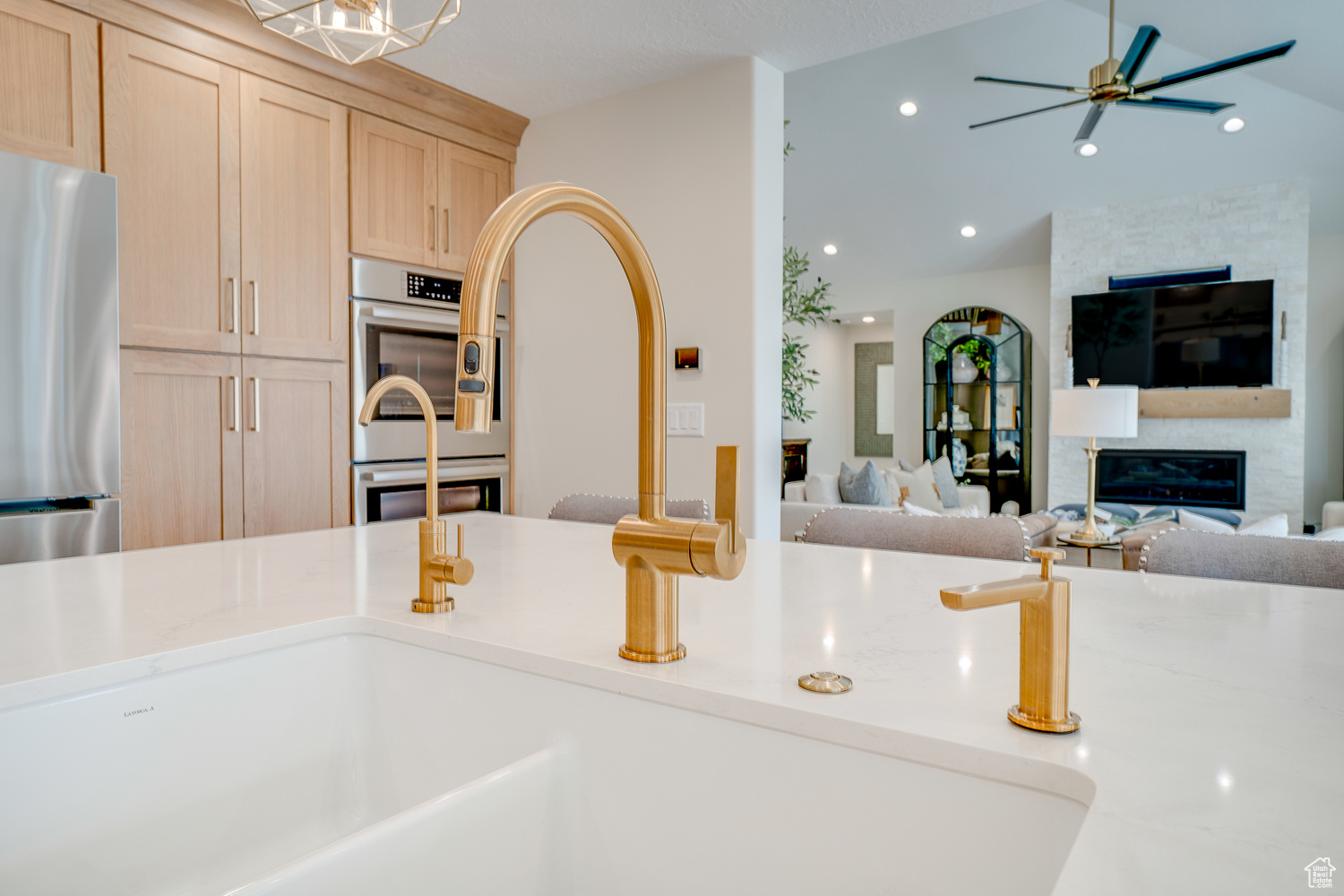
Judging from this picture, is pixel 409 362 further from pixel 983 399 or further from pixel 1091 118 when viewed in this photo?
pixel 983 399

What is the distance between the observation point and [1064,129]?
575 centimetres

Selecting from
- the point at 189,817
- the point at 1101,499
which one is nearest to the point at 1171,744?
the point at 189,817

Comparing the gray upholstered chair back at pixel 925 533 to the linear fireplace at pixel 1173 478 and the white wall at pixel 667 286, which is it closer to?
the white wall at pixel 667 286

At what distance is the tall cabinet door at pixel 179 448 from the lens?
2.37 m

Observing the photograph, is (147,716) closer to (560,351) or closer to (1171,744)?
(1171,744)

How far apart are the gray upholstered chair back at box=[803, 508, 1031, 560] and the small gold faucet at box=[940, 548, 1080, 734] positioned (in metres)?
0.91

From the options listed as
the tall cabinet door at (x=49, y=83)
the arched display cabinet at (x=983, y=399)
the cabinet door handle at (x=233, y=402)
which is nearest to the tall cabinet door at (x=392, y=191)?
the cabinet door handle at (x=233, y=402)

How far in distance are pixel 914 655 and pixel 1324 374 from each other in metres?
7.53

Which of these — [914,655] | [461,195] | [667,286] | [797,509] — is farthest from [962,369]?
[914,655]

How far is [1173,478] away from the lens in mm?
6418

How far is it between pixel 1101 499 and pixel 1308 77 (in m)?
3.32

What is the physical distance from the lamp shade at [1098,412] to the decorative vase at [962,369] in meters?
4.23

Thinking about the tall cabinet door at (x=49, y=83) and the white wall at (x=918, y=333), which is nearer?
the tall cabinet door at (x=49, y=83)

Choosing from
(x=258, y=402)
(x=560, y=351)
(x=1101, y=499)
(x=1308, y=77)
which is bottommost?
(x=1101, y=499)
